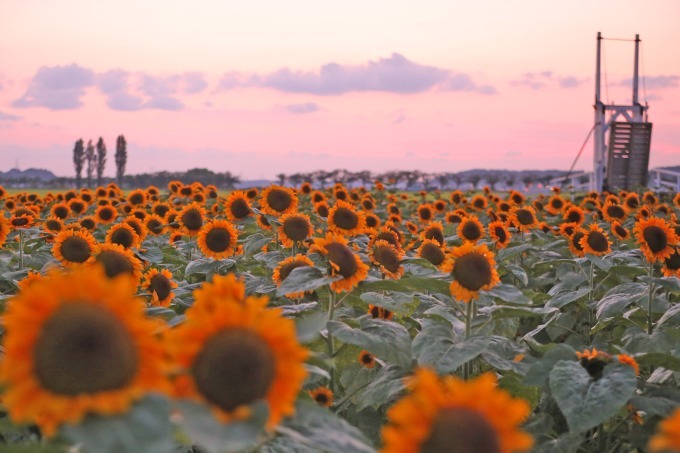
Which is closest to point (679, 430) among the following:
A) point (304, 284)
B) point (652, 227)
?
point (304, 284)

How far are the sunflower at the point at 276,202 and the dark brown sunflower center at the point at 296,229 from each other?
160 cm

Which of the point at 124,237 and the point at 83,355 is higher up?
the point at 83,355

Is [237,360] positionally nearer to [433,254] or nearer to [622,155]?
[433,254]

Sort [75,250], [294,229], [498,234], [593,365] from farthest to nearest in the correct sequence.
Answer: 1. [498,234]
2. [294,229]
3. [75,250]
4. [593,365]

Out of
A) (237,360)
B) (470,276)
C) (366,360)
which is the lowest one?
(366,360)

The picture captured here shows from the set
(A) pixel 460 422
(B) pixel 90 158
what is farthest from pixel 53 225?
(B) pixel 90 158

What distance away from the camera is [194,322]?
1724 millimetres

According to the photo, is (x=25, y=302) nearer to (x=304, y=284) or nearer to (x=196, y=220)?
(x=304, y=284)

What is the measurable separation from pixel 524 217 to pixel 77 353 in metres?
9.15

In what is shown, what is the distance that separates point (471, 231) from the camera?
26.6ft

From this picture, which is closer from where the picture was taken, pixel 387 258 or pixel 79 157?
pixel 387 258

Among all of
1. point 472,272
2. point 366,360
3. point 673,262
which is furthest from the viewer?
point 673,262

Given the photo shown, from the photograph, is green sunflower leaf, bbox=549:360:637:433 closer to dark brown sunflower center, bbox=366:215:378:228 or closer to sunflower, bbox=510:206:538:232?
dark brown sunflower center, bbox=366:215:378:228

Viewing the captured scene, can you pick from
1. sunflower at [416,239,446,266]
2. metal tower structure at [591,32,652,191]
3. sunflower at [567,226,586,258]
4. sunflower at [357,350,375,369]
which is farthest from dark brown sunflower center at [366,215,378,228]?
metal tower structure at [591,32,652,191]
